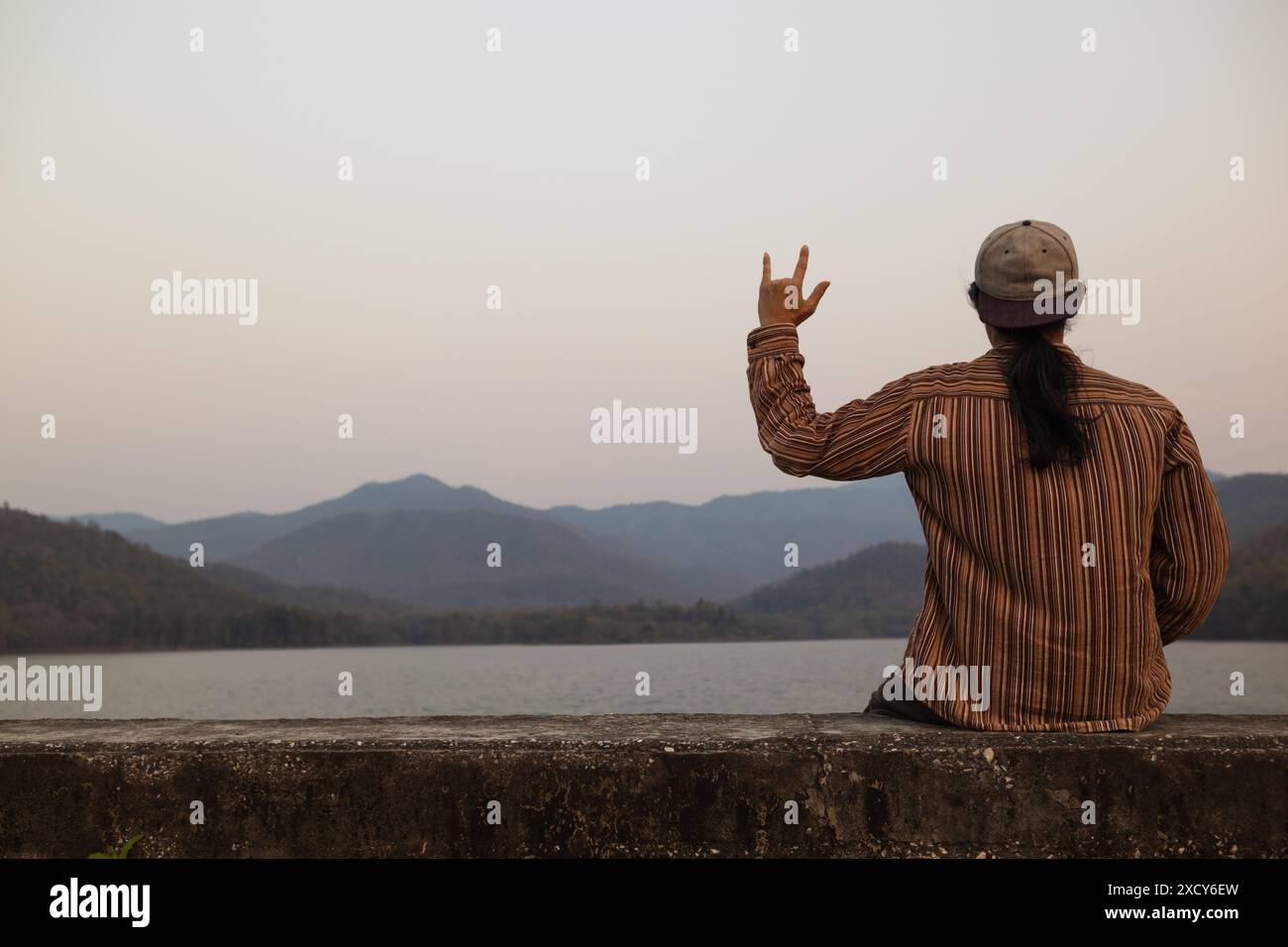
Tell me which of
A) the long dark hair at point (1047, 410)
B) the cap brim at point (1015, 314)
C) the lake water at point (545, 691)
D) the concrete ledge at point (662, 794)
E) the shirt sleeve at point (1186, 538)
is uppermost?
the cap brim at point (1015, 314)

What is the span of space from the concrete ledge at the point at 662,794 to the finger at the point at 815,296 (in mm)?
1250

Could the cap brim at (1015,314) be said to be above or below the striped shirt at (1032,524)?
above

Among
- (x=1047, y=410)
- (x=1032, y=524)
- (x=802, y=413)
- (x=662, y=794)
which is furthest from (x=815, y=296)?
(x=662, y=794)

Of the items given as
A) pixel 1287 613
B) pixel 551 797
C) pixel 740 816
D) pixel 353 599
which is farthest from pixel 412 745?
pixel 353 599

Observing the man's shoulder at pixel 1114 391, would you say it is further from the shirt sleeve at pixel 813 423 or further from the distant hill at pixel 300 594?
the distant hill at pixel 300 594

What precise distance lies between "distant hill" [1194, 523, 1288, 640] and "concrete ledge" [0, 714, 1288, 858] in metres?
125

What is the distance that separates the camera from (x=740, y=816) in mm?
2654

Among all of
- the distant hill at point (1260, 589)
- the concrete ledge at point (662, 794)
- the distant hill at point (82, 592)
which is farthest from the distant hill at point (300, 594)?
the concrete ledge at point (662, 794)

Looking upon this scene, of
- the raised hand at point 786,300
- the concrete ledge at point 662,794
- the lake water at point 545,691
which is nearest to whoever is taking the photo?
the concrete ledge at point 662,794

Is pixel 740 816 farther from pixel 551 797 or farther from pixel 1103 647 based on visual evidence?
pixel 1103 647

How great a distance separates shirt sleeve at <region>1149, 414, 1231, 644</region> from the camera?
306 cm

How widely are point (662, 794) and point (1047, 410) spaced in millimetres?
1380

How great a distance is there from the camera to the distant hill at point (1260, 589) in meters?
114

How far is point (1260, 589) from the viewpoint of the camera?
4557 inches
